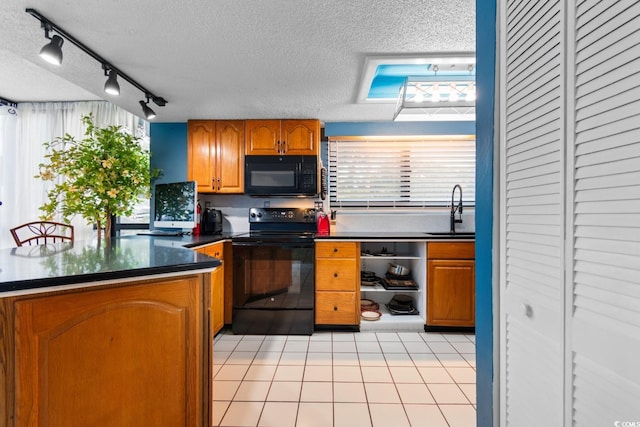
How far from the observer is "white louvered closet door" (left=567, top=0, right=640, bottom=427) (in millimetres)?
601

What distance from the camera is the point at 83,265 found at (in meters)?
1.13

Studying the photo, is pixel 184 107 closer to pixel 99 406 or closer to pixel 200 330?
pixel 200 330

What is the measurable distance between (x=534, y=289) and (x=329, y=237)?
79.3 inches

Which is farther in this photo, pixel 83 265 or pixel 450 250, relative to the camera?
pixel 450 250

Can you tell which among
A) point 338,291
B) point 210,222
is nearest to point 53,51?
point 210,222

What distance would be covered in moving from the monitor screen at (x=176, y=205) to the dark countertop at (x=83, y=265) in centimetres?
117

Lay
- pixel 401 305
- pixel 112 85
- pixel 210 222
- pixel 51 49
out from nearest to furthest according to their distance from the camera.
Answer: pixel 51 49
pixel 112 85
pixel 401 305
pixel 210 222

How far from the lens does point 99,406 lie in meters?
1.03

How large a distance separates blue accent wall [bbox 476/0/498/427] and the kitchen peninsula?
115 cm

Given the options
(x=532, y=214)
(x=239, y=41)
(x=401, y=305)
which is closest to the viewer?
(x=532, y=214)

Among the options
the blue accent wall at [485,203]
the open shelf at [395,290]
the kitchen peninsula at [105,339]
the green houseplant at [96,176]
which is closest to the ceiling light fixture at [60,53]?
the green houseplant at [96,176]

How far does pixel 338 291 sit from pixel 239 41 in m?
2.17

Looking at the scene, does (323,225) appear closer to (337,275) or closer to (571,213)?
(337,275)

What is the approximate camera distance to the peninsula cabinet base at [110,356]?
2.92 feet
